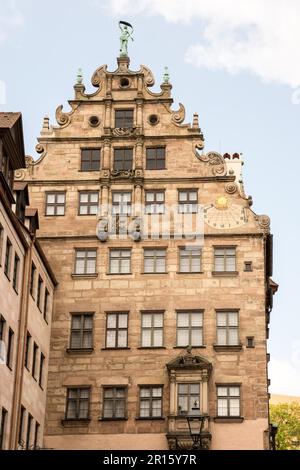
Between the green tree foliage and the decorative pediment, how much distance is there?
34.8 m

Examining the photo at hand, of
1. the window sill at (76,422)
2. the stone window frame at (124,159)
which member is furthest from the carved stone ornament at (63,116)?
the window sill at (76,422)

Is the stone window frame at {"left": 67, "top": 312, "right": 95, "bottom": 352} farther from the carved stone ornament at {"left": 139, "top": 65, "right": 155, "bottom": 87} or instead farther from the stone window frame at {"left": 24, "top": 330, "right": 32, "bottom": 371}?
the carved stone ornament at {"left": 139, "top": 65, "right": 155, "bottom": 87}

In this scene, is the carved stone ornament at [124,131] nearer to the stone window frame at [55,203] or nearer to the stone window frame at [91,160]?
the stone window frame at [91,160]

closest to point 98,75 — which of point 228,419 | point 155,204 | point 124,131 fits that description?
point 124,131

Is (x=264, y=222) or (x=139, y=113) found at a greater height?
(x=139, y=113)

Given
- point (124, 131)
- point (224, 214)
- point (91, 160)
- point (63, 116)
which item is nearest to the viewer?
point (224, 214)

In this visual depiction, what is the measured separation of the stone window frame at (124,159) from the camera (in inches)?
2007

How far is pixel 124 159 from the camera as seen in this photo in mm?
51094

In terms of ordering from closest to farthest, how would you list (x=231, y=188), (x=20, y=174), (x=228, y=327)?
(x=228, y=327) < (x=231, y=188) < (x=20, y=174)

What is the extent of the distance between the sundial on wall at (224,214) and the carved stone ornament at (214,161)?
1346mm

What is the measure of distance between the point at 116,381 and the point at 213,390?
174 inches

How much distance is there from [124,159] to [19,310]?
1209cm

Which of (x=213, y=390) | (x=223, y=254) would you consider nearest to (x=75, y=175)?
(x=223, y=254)

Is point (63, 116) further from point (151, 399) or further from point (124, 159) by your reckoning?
point (151, 399)
